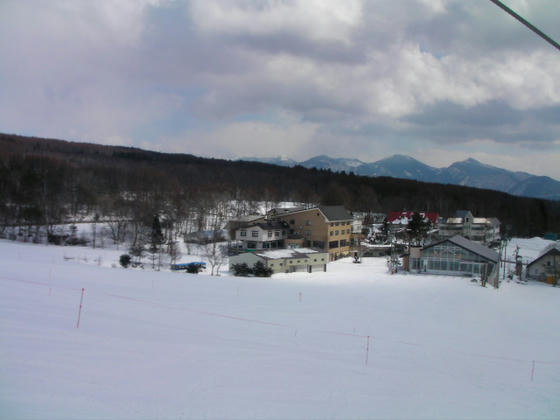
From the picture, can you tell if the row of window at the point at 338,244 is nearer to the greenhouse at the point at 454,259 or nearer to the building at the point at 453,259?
the building at the point at 453,259

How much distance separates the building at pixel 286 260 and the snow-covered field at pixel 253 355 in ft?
28.2

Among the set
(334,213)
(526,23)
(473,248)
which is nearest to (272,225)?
(334,213)

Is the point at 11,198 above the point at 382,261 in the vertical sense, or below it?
above

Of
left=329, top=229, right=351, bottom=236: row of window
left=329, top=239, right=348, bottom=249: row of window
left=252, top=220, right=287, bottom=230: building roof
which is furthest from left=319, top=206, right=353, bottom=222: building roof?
left=252, top=220, right=287, bottom=230: building roof

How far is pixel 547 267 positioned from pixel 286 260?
701 inches

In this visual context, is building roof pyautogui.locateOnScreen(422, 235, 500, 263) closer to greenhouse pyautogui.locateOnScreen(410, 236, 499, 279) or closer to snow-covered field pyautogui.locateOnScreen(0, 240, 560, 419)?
greenhouse pyautogui.locateOnScreen(410, 236, 499, 279)

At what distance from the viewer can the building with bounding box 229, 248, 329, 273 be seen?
77.7 feet

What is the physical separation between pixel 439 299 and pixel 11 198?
3843cm

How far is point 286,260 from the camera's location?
24875mm

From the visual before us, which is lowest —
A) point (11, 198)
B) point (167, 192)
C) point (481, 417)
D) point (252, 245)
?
point (481, 417)

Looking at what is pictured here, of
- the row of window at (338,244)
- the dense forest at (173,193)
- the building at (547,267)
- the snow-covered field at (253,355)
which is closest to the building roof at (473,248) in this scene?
the building at (547,267)

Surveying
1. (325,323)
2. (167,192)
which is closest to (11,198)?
(167,192)

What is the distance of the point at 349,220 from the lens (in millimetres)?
35844

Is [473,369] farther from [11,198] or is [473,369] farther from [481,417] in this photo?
[11,198]
